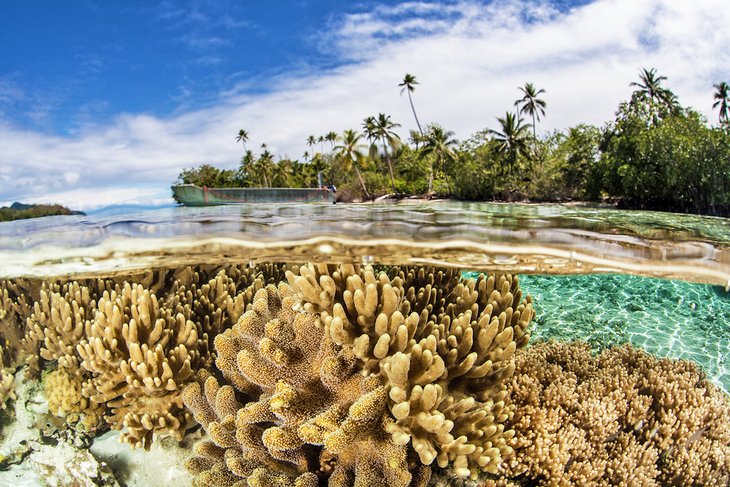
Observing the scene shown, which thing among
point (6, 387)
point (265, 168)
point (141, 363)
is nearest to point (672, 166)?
point (141, 363)

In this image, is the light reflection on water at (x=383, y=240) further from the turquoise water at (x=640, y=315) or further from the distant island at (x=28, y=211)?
the turquoise water at (x=640, y=315)

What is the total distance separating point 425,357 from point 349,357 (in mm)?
717

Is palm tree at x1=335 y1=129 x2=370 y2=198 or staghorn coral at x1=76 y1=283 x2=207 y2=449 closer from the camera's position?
staghorn coral at x1=76 y1=283 x2=207 y2=449

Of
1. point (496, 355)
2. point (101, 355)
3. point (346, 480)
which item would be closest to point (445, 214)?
point (496, 355)

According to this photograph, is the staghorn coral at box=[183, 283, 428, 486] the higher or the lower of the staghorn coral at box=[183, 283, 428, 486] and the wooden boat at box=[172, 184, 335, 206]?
the lower

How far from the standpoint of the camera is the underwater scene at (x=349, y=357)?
3.69 m

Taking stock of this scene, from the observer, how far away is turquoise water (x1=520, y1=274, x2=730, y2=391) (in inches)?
325

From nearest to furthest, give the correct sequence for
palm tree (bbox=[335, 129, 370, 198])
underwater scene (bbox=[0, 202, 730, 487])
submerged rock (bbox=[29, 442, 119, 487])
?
underwater scene (bbox=[0, 202, 730, 487]) → submerged rock (bbox=[29, 442, 119, 487]) → palm tree (bbox=[335, 129, 370, 198])

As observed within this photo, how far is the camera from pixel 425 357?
345 centimetres

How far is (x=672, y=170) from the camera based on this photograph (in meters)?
30.1

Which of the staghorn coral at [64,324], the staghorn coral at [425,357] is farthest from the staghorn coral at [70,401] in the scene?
the staghorn coral at [425,357]

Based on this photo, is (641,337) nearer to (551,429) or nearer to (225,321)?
(551,429)

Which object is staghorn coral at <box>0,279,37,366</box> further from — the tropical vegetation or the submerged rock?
the tropical vegetation

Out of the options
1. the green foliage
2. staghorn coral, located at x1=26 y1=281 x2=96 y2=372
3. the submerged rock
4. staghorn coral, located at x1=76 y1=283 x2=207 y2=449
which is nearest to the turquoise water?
staghorn coral, located at x1=76 y1=283 x2=207 y2=449
